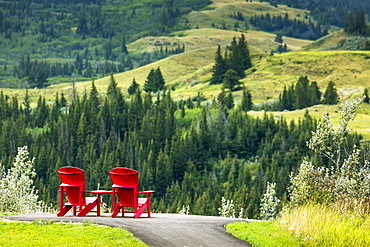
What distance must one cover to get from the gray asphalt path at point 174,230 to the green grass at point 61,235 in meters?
0.82

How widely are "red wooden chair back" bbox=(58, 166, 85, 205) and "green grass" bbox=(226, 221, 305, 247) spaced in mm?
7561

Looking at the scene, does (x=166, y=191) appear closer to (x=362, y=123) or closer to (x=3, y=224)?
(x=362, y=123)

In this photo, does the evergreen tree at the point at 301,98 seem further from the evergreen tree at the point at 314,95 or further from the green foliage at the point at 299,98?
the evergreen tree at the point at 314,95

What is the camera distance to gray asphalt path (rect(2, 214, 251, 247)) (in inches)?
894

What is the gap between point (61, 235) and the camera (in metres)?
22.7

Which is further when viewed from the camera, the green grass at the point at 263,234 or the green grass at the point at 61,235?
the green grass at the point at 263,234

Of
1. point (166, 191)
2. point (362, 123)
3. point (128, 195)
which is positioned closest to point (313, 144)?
Result: point (128, 195)

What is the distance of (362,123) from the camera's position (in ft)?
545

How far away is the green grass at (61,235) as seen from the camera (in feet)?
70.5

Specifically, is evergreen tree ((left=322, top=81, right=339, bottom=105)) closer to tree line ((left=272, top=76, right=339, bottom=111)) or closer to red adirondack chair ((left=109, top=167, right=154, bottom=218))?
tree line ((left=272, top=76, right=339, bottom=111))

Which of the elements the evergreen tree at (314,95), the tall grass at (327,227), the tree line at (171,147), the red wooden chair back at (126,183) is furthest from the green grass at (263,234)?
the evergreen tree at (314,95)

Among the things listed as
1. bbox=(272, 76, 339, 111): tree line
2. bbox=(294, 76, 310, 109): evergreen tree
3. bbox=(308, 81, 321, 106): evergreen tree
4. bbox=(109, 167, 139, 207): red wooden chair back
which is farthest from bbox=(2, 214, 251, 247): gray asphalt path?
bbox=(308, 81, 321, 106): evergreen tree

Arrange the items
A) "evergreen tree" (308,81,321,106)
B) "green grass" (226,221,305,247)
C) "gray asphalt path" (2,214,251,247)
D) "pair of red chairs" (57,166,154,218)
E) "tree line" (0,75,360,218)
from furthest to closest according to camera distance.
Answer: "evergreen tree" (308,81,321,106), "tree line" (0,75,360,218), "pair of red chairs" (57,166,154,218), "green grass" (226,221,305,247), "gray asphalt path" (2,214,251,247)

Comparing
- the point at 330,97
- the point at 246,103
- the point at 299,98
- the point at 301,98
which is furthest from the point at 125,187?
the point at 330,97
